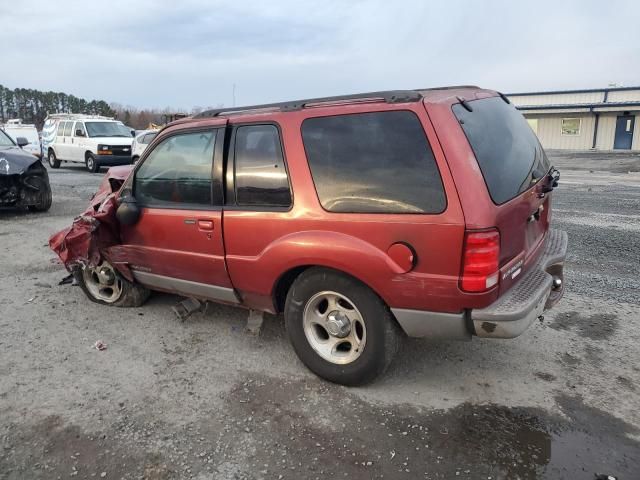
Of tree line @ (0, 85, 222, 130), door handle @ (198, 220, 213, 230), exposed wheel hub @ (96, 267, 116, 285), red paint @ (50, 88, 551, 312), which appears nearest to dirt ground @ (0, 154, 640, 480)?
exposed wheel hub @ (96, 267, 116, 285)

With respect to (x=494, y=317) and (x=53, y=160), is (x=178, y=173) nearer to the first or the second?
(x=494, y=317)

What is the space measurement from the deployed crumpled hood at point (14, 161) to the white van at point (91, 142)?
9.45 metres

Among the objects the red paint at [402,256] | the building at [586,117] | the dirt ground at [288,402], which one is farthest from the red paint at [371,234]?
the building at [586,117]

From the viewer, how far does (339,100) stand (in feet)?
10.8

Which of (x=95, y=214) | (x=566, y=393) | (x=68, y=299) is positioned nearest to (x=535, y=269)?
(x=566, y=393)

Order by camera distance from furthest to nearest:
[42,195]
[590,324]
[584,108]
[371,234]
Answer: [584,108] < [42,195] < [590,324] < [371,234]

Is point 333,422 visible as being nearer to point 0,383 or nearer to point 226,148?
point 226,148

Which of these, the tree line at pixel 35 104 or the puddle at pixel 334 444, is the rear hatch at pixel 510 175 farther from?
the tree line at pixel 35 104

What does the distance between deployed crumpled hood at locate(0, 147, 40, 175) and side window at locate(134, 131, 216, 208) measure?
20.1 feet

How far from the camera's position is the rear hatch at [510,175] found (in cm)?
293

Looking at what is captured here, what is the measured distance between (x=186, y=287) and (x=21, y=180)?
7.00 m

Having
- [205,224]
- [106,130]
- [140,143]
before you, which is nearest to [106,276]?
[205,224]

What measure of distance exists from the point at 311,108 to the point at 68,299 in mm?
3390

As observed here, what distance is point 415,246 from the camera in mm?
2887
